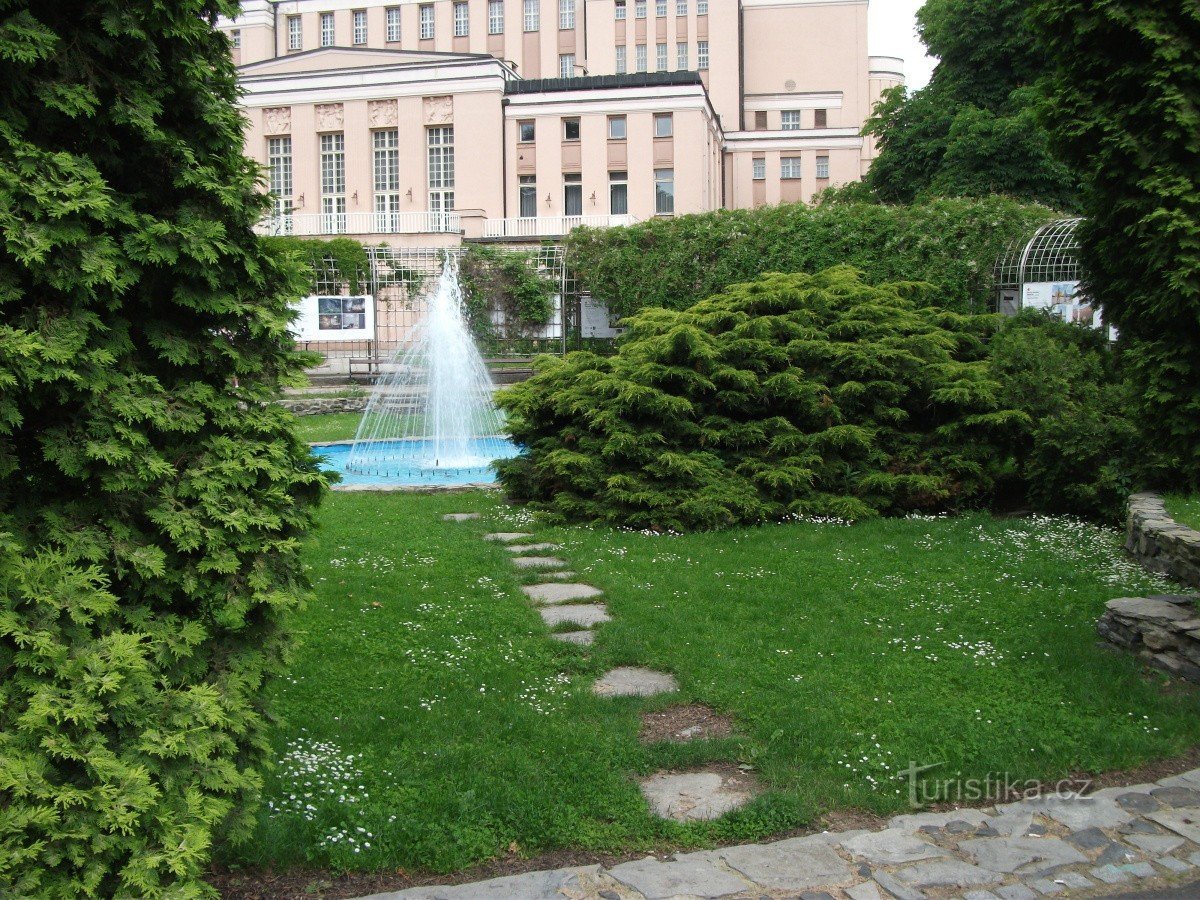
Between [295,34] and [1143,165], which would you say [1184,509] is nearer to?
[1143,165]

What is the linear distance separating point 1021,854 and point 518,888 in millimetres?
1988

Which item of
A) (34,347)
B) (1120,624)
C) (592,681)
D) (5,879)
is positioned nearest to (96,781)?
(5,879)

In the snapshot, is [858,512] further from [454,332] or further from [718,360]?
[454,332]

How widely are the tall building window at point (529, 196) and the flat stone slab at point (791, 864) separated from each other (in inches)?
1685

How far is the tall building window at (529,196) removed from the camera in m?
44.7

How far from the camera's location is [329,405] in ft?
73.6

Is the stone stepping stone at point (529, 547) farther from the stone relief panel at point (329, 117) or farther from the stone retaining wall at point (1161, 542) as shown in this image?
the stone relief panel at point (329, 117)

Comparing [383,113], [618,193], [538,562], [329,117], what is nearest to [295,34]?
[329,117]

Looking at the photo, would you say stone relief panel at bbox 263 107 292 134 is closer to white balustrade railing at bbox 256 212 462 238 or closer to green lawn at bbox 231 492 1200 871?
white balustrade railing at bbox 256 212 462 238

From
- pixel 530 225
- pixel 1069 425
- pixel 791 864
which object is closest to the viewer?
pixel 791 864

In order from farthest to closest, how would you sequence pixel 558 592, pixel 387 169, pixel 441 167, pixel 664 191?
pixel 664 191
pixel 387 169
pixel 441 167
pixel 558 592

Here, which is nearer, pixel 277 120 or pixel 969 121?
pixel 969 121

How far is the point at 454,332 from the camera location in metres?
18.5

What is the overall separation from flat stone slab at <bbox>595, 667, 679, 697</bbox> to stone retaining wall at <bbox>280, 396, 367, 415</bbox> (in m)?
17.4
